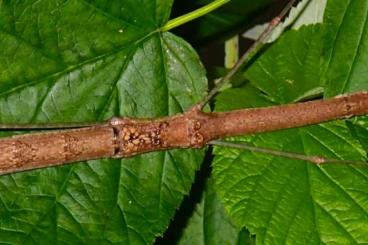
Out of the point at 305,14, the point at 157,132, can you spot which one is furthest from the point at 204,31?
the point at 157,132

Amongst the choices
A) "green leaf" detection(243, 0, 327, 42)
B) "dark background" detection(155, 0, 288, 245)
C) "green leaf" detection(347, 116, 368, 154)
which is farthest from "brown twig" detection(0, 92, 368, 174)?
"green leaf" detection(243, 0, 327, 42)

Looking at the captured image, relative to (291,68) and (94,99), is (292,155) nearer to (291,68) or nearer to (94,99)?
(291,68)

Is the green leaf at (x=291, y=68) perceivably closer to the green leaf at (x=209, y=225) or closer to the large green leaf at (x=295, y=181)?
the large green leaf at (x=295, y=181)

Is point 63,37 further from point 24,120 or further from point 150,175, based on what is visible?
point 150,175

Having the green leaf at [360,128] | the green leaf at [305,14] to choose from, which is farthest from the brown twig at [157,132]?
the green leaf at [305,14]

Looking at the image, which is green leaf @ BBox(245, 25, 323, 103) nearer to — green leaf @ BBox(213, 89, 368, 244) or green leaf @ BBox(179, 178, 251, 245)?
green leaf @ BBox(213, 89, 368, 244)

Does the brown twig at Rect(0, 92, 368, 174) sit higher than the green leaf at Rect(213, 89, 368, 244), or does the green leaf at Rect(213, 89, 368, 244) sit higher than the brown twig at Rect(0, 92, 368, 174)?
the brown twig at Rect(0, 92, 368, 174)

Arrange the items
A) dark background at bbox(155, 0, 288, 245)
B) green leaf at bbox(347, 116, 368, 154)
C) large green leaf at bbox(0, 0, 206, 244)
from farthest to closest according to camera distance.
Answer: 1. dark background at bbox(155, 0, 288, 245)
2. green leaf at bbox(347, 116, 368, 154)
3. large green leaf at bbox(0, 0, 206, 244)
